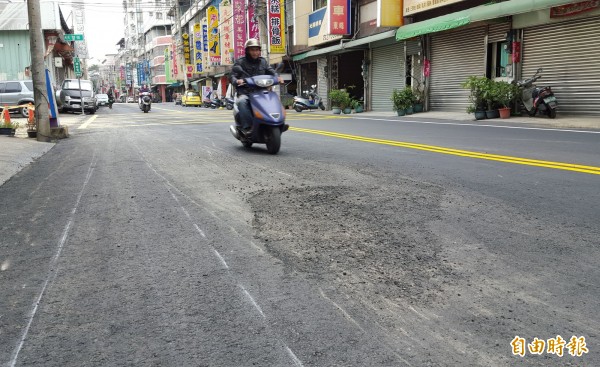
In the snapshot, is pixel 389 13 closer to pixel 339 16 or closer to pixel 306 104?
pixel 339 16

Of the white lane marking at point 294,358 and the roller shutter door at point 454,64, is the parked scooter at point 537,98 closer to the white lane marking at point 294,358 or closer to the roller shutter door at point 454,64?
the roller shutter door at point 454,64

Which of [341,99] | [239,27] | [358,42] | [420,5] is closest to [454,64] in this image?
[420,5]

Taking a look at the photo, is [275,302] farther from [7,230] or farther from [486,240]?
[7,230]

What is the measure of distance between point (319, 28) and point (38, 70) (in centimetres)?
2151

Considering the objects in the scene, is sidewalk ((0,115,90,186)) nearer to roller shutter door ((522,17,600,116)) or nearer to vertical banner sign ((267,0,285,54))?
roller shutter door ((522,17,600,116))

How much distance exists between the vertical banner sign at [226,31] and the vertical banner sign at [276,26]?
14970mm

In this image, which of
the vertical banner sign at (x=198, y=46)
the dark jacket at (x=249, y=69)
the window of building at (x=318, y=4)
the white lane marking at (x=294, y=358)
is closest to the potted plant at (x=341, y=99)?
the window of building at (x=318, y=4)

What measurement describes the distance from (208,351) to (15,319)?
1058 mm

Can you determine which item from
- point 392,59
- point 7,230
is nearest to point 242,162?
point 7,230

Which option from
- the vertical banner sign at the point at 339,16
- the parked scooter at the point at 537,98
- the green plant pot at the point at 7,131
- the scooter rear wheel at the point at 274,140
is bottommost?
the scooter rear wheel at the point at 274,140

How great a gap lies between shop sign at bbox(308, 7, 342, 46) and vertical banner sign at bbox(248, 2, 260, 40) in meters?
8.33

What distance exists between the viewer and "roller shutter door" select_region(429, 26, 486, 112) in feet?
61.4

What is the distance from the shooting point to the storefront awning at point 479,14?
13.7m

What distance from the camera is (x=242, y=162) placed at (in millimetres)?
7270
